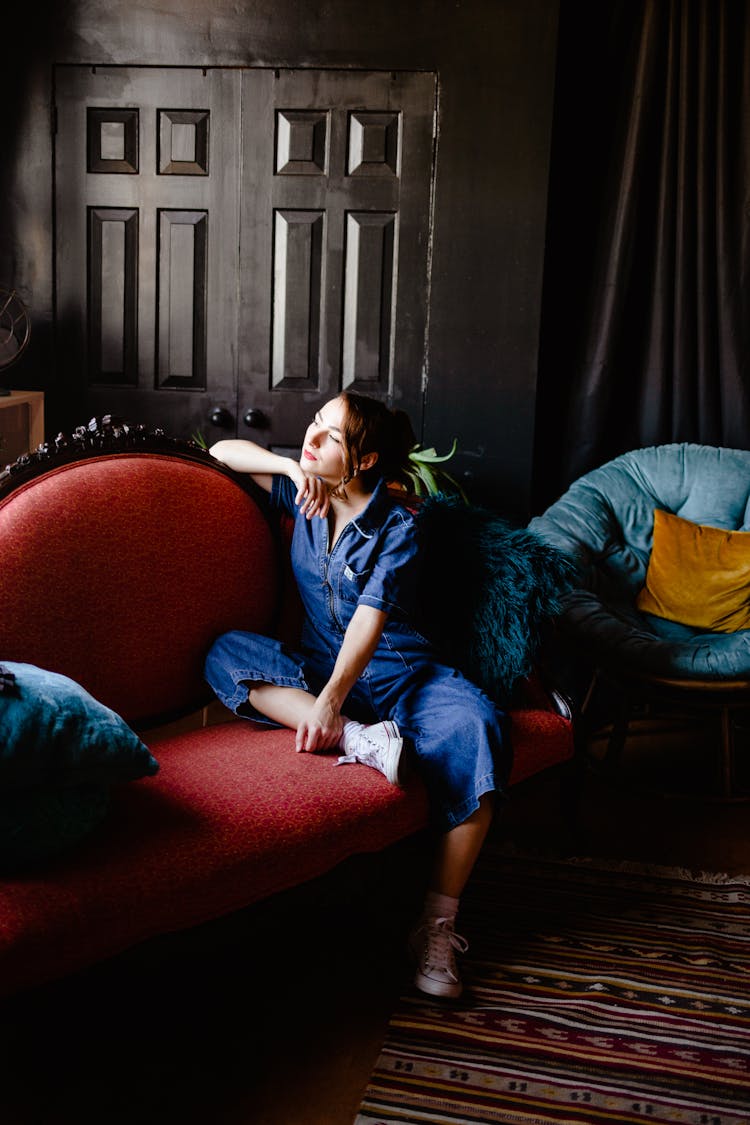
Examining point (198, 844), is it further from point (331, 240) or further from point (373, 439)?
point (331, 240)

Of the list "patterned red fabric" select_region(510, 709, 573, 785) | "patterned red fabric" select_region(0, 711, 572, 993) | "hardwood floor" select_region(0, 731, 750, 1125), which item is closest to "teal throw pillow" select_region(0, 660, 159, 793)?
"patterned red fabric" select_region(0, 711, 572, 993)

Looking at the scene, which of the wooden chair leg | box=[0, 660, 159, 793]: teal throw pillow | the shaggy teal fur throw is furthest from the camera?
the wooden chair leg

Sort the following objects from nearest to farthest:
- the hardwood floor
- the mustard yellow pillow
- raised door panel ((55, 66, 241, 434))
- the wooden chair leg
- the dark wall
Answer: the hardwood floor, the wooden chair leg, the mustard yellow pillow, the dark wall, raised door panel ((55, 66, 241, 434))

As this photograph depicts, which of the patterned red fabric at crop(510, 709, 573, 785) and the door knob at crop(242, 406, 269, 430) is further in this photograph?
the door knob at crop(242, 406, 269, 430)

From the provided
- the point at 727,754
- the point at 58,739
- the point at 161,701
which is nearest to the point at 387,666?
the point at 161,701

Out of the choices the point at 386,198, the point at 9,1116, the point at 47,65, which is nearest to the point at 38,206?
the point at 47,65

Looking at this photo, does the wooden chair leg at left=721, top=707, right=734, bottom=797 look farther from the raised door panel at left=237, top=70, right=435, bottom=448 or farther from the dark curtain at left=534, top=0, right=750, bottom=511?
the raised door panel at left=237, top=70, right=435, bottom=448

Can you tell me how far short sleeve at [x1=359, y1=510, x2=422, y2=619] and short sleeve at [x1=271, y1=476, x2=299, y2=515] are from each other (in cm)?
26

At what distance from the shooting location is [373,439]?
5.95ft

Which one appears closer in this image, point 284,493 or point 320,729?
point 320,729

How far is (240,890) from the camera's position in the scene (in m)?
1.37

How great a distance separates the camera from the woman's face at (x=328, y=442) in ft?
5.89

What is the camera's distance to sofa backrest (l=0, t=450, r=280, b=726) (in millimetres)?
1598

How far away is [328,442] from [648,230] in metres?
1.91
